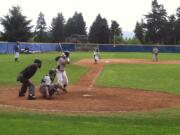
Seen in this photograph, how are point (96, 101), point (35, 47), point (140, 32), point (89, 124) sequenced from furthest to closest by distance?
point (140, 32), point (35, 47), point (96, 101), point (89, 124)

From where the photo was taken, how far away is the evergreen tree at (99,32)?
109438 millimetres

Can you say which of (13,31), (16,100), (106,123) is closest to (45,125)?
(106,123)

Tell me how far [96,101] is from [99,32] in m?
93.7

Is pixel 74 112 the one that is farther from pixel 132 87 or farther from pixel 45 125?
pixel 132 87

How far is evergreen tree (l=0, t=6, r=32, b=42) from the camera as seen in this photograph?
88963 millimetres

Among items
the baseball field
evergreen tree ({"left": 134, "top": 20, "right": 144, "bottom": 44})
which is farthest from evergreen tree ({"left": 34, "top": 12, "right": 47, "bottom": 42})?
the baseball field

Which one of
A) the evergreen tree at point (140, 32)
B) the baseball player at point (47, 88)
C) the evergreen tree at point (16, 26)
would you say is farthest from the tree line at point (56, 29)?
the baseball player at point (47, 88)

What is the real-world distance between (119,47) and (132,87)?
68.3m

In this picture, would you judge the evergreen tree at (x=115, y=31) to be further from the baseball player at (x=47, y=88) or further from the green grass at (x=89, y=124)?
the green grass at (x=89, y=124)

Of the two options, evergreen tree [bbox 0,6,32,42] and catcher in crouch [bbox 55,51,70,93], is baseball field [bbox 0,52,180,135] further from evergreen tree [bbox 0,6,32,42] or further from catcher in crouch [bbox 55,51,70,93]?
evergreen tree [bbox 0,6,32,42]

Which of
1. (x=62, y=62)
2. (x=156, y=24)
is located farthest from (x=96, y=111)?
(x=156, y=24)

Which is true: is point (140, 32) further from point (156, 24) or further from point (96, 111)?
point (96, 111)

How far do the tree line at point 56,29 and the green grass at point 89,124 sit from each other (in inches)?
3032

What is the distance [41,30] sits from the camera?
122500 millimetres
